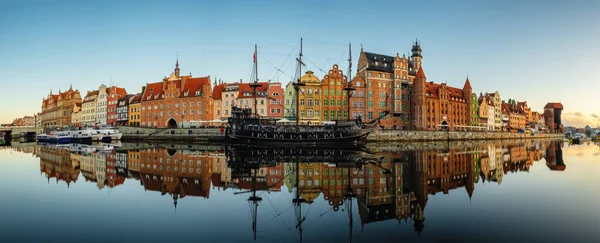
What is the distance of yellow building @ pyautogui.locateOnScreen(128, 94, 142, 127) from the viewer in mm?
97662

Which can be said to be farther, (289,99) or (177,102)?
(177,102)

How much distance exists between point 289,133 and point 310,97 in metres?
22.1

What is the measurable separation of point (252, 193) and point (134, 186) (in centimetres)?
630

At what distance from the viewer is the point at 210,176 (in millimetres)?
21391

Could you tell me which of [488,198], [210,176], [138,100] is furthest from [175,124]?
[488,198]

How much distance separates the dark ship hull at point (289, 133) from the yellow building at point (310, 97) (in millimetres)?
19208

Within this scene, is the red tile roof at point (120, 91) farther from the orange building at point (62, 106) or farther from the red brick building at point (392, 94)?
the red brick building at point (392, 94)

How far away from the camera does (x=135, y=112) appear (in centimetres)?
9912

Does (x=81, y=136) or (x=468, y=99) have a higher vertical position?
(x=468, y=99)

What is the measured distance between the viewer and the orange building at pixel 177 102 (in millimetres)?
83562

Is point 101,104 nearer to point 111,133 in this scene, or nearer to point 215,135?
point 111,133

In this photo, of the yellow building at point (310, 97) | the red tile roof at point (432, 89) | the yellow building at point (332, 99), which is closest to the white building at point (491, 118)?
the red tile roof at point (432, 89)

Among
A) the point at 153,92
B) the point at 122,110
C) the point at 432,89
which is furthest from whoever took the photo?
the point at 122,110

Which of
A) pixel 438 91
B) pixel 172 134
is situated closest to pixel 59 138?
pixel 172 134
